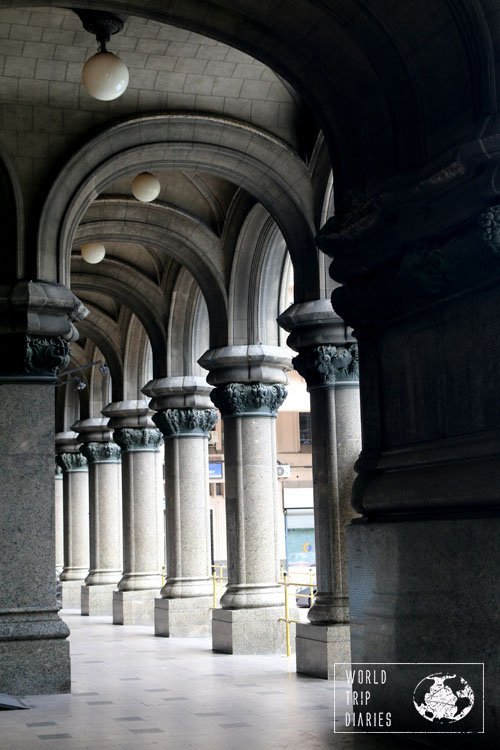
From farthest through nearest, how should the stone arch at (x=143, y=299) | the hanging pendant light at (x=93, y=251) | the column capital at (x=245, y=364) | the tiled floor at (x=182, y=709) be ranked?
the stone arch at (x=143, y=299) < the hanging pendant light at (x=93, y=251) < the column capital at (x=245, y=364) < the tiled floor at (x=182, y=709)

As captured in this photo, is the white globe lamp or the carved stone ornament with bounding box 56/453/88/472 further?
the carved stone ornament with bounding box 56/453/88/472

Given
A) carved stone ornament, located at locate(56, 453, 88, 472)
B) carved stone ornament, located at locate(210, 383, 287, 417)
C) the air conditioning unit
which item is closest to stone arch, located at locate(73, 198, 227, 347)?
carved stone ornament, located at locate(210, 383, 287, 417)

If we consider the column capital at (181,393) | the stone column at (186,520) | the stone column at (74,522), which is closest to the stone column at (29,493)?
the stone column at (186,520)

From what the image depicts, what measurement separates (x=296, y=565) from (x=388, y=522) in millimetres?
31898

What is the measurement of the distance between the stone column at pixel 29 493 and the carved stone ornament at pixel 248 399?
12.7ft

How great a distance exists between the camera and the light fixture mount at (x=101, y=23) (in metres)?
10.3

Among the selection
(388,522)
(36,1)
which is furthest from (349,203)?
(36,1)

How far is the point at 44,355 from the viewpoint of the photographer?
11.6 meters

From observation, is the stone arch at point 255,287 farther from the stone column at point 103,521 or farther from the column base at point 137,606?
the stone column at point 103,521

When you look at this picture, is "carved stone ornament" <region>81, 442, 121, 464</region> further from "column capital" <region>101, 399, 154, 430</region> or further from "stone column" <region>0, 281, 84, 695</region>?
"stone column" <region>0, 281, 84, 695</region>

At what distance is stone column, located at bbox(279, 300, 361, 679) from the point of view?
12453 millimetres

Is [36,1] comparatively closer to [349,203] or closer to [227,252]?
[349,203]

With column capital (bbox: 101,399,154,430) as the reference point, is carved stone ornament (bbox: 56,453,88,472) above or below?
below

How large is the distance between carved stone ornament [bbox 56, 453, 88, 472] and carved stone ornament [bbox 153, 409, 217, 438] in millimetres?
9278
